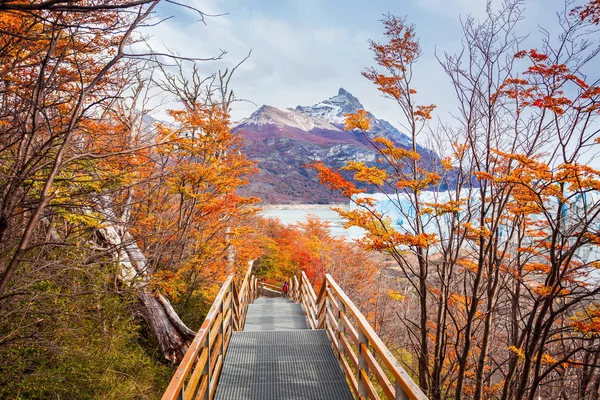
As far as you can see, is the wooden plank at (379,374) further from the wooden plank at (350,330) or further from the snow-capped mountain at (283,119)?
the snow-capped mountain at (283,119)

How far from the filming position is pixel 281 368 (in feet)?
13.5

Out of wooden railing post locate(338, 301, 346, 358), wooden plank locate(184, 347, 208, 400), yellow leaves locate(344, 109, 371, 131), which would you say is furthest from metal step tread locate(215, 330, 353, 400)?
yellow leaves locate(344, 109, 371, 131)

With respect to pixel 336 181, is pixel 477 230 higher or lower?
lower

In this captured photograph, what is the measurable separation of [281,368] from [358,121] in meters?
4.02

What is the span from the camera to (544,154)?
6.62m

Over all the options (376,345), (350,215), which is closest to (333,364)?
(376,345)

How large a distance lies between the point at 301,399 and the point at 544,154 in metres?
6.34

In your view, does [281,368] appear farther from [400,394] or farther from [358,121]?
[358,121]

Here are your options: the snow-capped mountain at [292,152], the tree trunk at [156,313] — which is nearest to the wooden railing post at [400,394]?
the tree trunk at [156,313]

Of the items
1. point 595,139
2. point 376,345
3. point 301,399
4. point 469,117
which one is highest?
point 469,117

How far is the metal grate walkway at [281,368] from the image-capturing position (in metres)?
3.58

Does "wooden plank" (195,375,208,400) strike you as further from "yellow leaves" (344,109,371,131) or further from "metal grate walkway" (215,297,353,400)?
"yellow leaves" (344,109,371,131)

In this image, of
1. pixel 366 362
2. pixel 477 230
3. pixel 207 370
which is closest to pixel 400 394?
pixel 366 362

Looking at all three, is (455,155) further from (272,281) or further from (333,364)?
(272,281)
